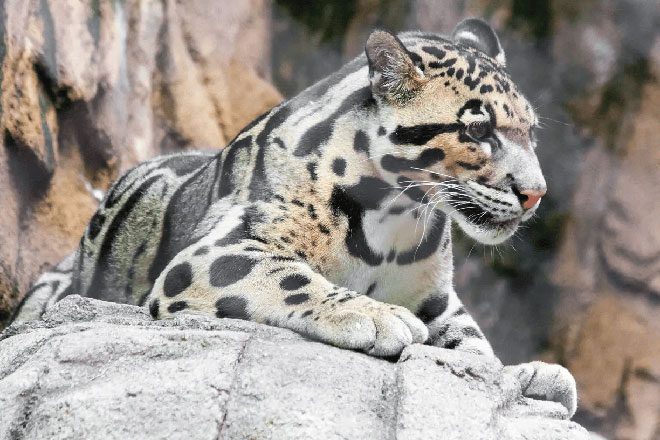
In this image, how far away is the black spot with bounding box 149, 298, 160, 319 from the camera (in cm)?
471

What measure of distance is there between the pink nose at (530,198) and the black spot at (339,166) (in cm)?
79

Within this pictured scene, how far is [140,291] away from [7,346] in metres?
1.62

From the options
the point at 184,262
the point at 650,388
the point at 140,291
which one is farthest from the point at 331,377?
the point at 650,388

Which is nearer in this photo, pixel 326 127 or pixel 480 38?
pixel 326 127

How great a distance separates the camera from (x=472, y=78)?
16.1 ft

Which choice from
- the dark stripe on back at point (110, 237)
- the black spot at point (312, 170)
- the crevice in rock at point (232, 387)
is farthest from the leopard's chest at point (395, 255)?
the dark stripe on back at point (110, 237)

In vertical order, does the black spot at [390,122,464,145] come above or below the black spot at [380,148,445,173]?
above

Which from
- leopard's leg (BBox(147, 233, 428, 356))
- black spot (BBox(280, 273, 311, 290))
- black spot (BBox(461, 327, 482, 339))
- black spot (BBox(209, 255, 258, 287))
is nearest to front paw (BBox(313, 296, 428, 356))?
leopard's leg (BBox(147, 233, 428, 356))

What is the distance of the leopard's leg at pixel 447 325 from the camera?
16.8ft

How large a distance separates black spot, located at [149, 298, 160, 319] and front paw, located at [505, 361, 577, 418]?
149 cm

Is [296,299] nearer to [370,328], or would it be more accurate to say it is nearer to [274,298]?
[274,298]

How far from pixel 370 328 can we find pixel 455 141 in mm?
1126

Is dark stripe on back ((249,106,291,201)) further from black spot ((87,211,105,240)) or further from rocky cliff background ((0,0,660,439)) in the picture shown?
rocky cliff background ((0,0,660,439))

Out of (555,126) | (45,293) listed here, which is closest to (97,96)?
(45,293)
